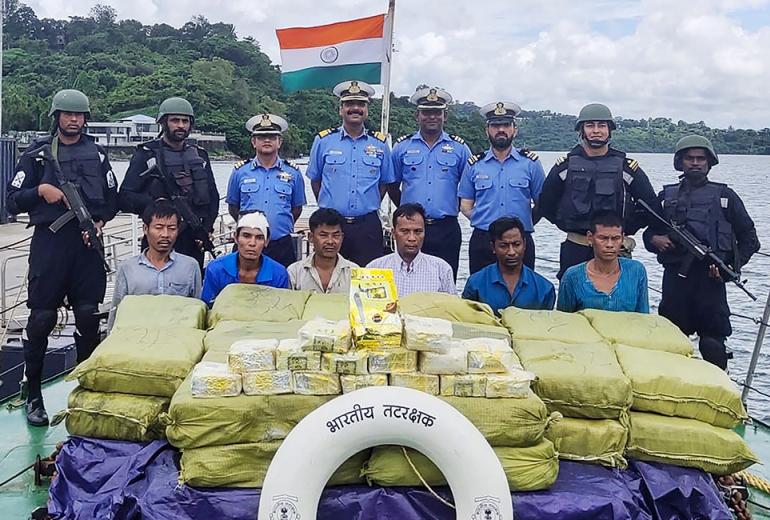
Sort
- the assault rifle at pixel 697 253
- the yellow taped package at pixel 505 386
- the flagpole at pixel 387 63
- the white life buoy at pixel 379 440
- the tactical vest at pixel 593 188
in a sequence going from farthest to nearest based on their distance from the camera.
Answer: the flagpole at pixel 387 63
the tactical vest at pixel 593 188
the assault rifle at pixel 697 253
the yellow taped package at pixel 505 386
the white life buoy at pixel 379 440

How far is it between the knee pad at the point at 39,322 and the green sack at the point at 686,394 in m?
3.13

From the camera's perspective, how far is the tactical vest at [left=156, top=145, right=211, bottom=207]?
5.22 meters

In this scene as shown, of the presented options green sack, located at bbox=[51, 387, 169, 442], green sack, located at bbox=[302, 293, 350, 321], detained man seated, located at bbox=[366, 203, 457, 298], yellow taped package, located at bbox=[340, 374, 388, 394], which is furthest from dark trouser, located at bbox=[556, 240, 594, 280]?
green sack, located at bbox=[51, 387, 169, 442]

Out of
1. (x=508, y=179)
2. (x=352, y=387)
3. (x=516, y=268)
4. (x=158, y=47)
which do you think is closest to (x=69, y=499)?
(x=352, y=387)

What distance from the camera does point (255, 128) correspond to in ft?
18.1

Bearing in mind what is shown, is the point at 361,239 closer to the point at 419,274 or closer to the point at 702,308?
the point at 419,274

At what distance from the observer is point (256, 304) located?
13.3 feet

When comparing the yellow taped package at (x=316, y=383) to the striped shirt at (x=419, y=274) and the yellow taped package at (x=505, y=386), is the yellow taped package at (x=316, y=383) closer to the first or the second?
the yellow taped package at (x=505, y=386)

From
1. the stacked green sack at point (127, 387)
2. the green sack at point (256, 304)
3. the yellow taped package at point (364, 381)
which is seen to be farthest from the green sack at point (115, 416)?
the yellow taped package at point (364, 381)

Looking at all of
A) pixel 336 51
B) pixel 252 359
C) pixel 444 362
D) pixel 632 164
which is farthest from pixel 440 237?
pixel 336 51

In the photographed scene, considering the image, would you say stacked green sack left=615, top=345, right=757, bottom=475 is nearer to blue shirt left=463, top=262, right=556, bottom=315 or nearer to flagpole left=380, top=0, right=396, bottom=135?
blue shirt left=463, top=262, right=556, bottom=315

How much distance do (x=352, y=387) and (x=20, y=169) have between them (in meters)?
2.78

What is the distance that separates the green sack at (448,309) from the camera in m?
3.99

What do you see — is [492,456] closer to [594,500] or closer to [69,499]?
[594,500]
